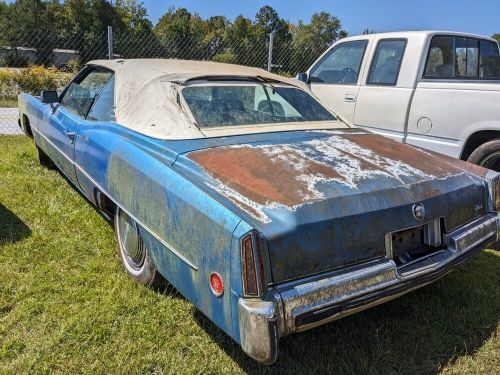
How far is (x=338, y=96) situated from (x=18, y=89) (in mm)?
9949

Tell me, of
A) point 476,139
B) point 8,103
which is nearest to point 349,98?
point 476,139

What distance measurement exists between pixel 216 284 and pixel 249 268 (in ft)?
0.73

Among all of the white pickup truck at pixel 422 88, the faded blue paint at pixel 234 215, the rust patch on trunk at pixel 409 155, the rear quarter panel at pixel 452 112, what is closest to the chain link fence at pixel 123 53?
the white pickup truck at pixel 422 88

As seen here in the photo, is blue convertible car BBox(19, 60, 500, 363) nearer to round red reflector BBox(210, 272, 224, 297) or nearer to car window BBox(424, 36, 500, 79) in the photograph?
round red reflector BBox(210, 272, 224, 297)

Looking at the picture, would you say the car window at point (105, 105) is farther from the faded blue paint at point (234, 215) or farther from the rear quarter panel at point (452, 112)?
the rear quarter panel at point (452, 112)

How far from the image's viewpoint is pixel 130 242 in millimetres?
2984

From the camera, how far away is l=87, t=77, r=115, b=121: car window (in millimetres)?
3375

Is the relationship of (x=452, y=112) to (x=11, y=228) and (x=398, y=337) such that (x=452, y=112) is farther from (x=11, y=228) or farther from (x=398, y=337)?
(x=11, y=228)

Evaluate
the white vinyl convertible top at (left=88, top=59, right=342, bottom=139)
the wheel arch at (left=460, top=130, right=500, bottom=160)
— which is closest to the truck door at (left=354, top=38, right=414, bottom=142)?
the wheel arch at (left=460, top=130, right=500, bottom=160)

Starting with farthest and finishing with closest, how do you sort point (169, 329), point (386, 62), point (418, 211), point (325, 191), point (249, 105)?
point (386, 62) < point (249, 105) < point (169, 329) < point (418, 211) < point (325, 191)

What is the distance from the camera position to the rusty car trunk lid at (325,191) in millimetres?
1953

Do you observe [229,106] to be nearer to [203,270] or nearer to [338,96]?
[203,270]

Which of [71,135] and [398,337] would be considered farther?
[71,135]

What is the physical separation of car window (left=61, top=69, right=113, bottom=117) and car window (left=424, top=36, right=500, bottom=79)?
331cm
